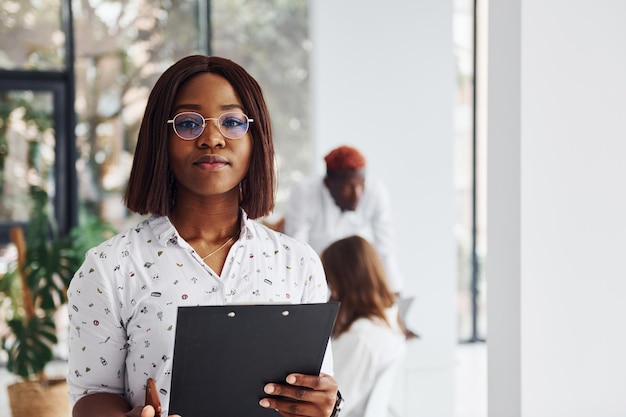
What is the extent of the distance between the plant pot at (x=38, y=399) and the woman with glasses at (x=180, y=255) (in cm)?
266

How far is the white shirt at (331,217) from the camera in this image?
173 inches

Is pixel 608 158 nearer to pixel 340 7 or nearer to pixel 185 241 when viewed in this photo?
pixel 185 241

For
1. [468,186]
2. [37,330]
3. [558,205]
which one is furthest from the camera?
[468,186]

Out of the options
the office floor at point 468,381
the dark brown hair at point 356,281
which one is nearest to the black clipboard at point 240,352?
the dark brown hair at point 356,281

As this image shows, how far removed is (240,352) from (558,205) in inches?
51.8

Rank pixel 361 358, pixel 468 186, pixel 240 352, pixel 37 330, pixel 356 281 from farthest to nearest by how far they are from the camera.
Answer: pixel 468 186 → pixel 37 330 → pixel 356 281 → pixel 361 358 → pixel 240 352

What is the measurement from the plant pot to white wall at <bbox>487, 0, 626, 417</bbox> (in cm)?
238

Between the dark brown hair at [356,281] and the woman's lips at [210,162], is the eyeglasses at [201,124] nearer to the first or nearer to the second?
the woman's lips at [210,162]

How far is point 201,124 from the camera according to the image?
134cm

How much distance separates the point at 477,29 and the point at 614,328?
182 inches

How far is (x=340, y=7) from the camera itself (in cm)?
554

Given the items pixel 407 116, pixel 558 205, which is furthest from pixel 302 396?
pixel 407 116

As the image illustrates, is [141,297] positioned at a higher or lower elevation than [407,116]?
lower

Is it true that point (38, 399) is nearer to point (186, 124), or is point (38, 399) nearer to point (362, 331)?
point (362, 331)
